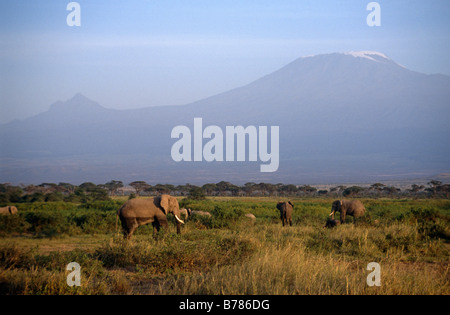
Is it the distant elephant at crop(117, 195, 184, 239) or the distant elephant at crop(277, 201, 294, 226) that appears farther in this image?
the distant elephant at crop(277, 201, 294, 226)

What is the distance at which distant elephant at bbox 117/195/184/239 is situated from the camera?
484 inches

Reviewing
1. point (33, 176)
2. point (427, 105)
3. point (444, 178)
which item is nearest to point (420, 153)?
point (444, 178)

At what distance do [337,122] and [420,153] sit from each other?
40.5m

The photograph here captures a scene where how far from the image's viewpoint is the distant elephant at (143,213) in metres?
12.3

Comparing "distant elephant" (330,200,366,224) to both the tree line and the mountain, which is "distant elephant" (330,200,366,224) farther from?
the mountain

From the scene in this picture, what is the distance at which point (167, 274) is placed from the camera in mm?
8117

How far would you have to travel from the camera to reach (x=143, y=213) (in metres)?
12.4

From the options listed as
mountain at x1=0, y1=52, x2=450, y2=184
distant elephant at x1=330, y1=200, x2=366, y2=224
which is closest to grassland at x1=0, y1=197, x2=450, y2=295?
distant elephant at x1=330, y1=200, x2=366, y2=224

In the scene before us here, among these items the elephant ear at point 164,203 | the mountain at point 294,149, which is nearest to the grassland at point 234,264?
the elephant ear at point 164,203

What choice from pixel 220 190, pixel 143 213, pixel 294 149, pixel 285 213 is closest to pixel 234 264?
pixel 143 213

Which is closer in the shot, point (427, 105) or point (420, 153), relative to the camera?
point (420, 153)

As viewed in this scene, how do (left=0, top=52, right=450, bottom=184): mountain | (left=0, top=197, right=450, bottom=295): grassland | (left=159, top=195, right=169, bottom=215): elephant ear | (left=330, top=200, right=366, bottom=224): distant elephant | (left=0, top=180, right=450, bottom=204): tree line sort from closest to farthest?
(left=0, top=197, right=450, bottom=295): grassland
(left=159, top=195, right=169, bottom=215): elephant ear
(left=330, top=200, right=366, bottom=224): distant elephant
(left=0, top=180, right=450, bottom=204): tree line
(left=0, top=52, right=450, bottom=184): mountain

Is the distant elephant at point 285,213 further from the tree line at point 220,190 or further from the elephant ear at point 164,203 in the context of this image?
the tree line at point 220,190

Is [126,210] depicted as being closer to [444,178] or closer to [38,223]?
[38,223]
